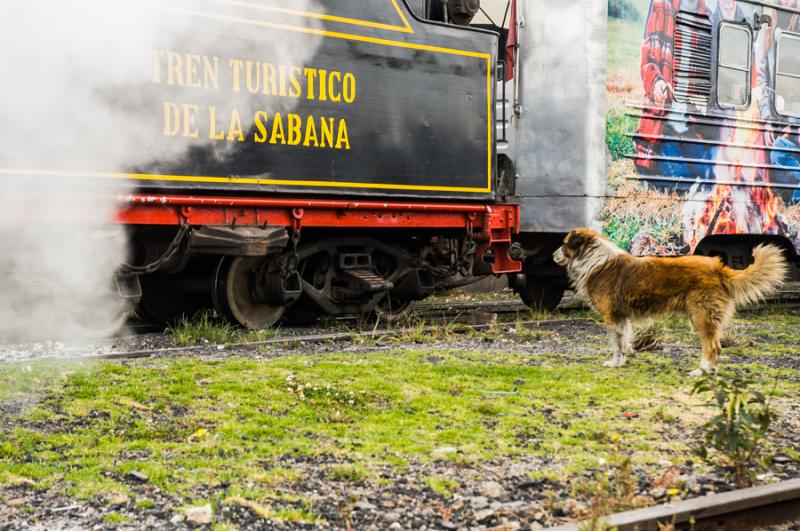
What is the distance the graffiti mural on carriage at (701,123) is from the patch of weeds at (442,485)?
6.26 m

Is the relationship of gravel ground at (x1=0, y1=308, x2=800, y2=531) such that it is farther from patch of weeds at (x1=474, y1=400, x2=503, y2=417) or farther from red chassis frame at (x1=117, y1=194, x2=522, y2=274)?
red chassis frame at (x1=117, y1=194, x2=522, y2=274)

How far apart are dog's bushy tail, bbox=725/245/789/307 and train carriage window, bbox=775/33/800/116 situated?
210 inches

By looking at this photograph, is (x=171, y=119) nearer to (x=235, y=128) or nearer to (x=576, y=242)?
(x=235, y=128)

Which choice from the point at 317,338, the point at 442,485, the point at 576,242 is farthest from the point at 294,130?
the point at 442,485

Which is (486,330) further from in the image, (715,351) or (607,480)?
(607,480)

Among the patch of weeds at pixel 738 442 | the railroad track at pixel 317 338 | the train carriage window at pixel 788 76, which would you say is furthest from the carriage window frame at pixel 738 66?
the patch of weeds at pixel 738 442

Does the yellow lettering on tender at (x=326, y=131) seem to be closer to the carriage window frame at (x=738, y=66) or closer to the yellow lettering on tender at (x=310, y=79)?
the yellow lettering on tender at (x=310, y=79)

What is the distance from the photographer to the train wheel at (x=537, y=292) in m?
10.6

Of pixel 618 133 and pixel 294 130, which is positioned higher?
pixel 618 133

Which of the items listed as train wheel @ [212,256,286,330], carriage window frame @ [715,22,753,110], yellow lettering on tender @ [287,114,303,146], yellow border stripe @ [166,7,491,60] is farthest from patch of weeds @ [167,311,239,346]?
carriage window frame @ [715,22,753,110]

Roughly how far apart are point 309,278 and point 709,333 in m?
3.80

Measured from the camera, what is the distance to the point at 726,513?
134 inches

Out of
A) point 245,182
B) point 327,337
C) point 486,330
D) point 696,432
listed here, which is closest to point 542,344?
point 486,330

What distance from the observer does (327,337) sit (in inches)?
301
